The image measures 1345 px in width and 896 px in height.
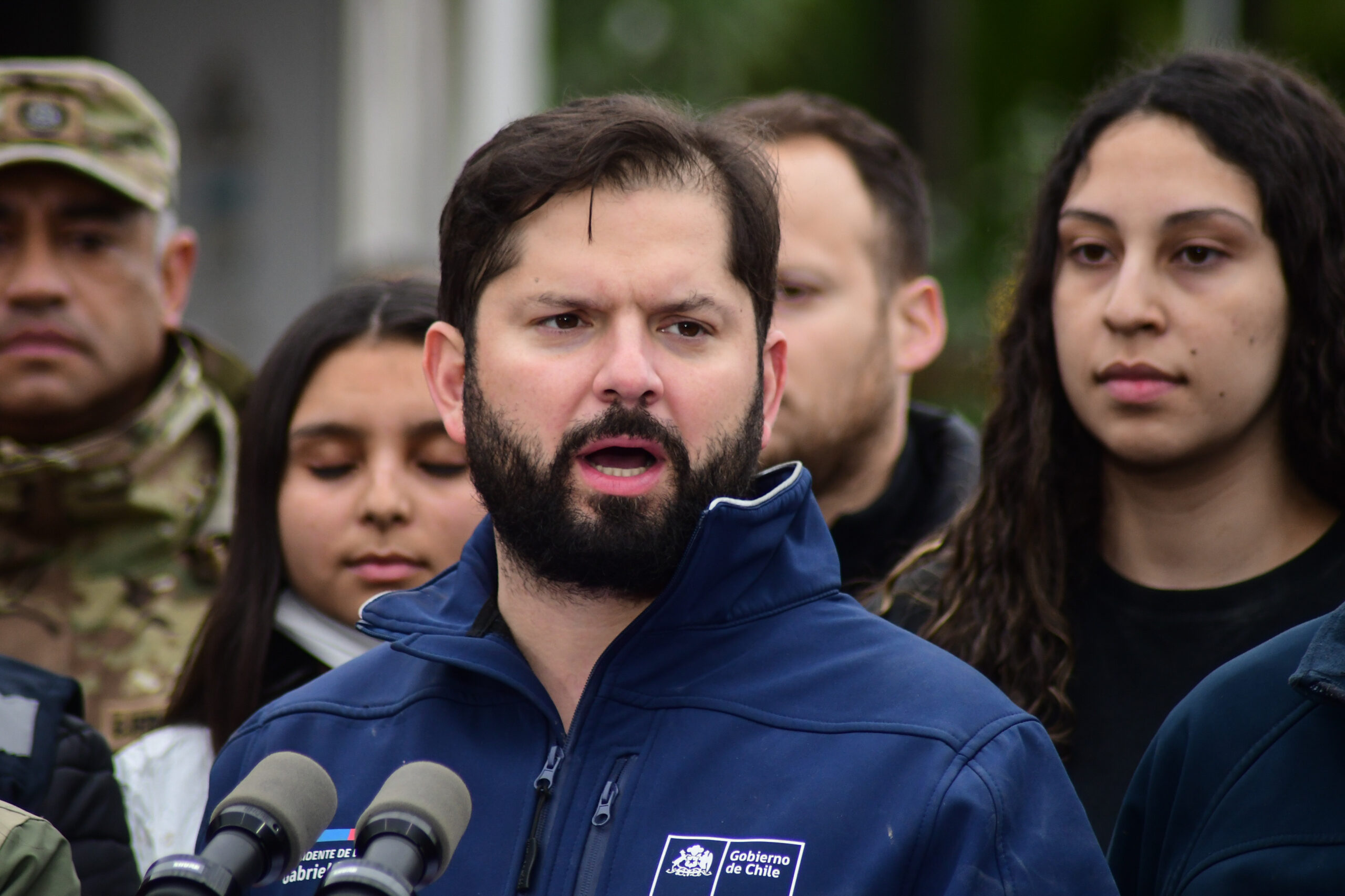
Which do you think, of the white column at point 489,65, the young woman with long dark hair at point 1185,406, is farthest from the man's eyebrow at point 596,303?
the white column at point 489,65

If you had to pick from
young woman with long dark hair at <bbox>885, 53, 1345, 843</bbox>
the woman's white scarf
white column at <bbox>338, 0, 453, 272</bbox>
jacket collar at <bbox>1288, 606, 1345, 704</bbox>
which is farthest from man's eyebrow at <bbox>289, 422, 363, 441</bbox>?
white column at <bbox>338, 0, 453, 272</bbox>

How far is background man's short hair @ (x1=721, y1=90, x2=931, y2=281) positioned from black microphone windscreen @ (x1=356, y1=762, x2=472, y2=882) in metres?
2.67

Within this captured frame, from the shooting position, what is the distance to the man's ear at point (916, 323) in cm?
441

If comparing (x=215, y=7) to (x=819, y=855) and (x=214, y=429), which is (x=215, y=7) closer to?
(x=214, y=429)

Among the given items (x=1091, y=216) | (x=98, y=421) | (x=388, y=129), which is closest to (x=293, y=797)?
(x=1091, y=216)

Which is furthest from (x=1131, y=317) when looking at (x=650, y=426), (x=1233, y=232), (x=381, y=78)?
(x=381, y=78)

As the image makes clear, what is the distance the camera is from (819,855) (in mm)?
2209

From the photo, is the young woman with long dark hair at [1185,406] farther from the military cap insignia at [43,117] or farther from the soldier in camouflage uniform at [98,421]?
the military cap insignia at [43,117]

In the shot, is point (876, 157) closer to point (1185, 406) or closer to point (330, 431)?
point (1185, 406)

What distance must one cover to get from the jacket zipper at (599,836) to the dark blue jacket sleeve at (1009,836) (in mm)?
424

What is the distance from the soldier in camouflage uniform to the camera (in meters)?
3.90

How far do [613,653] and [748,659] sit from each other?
0.64 ft

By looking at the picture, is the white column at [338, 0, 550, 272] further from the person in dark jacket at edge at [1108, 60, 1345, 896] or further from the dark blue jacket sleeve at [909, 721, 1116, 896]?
the dark blue jacket sleeve at [909, 721, 1116, 896]

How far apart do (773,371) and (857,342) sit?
142cm
